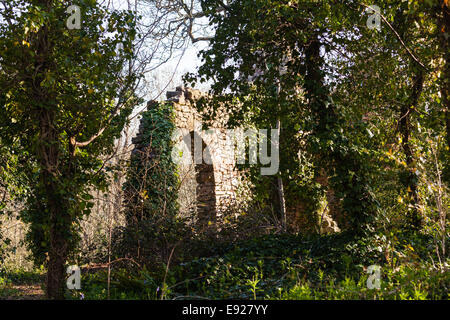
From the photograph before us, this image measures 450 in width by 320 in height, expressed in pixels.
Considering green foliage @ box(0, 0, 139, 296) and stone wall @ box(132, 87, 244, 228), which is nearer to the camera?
green foliage @ box(0, 0, 139, 296)

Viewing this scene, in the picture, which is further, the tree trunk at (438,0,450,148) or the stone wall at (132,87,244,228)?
the stone wall at (132,87,244,228)

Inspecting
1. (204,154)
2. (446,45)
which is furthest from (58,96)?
(204,154)

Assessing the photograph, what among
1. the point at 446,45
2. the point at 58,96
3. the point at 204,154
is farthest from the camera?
the point at 204,154

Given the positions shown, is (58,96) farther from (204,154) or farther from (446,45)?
(204,154)

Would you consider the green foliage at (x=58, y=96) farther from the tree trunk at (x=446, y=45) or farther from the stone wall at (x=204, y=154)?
the stone wall at (x=204, y=154)

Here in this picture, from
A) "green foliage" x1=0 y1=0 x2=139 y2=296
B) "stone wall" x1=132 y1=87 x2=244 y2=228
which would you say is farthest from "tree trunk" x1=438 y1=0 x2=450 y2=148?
"stone wall" x1=132 y1=87 x2=244 y2=228

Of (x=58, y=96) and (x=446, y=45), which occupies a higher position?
(x=446, y=45)

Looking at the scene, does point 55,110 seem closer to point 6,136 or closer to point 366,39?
point 6,136

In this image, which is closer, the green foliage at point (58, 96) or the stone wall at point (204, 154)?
the green foliage at point (58, 96)

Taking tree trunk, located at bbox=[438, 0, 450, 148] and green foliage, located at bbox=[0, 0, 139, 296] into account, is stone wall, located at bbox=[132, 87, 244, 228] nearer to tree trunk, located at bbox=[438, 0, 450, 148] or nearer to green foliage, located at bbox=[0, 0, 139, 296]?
green foliage, located at bbox=[0, 0, 139, 296]

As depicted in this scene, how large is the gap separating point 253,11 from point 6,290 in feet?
19.1

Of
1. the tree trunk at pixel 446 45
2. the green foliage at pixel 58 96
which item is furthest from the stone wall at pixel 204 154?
→ the tree trunk at pixel 446 45

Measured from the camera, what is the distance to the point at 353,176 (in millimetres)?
5398
